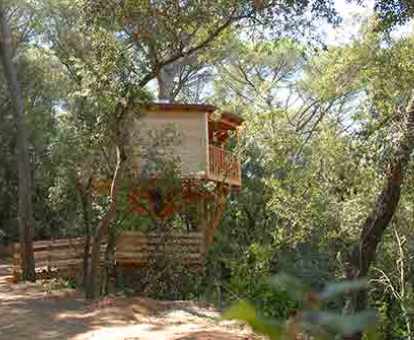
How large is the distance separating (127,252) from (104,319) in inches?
186

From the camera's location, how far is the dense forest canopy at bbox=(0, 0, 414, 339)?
404 inches

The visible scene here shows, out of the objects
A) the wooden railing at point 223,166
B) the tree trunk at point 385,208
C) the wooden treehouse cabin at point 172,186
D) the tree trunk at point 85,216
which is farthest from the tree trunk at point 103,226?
the tree trunk at point 385,208

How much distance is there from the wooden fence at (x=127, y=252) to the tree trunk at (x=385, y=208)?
7858 mm

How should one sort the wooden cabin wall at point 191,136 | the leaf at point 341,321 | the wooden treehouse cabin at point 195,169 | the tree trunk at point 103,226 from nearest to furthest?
the leaf at point 341,321 → the tree trunk at point 103,226 → the wooden treehouse cabin at point 195,169 → the wooden cabin wall at point 191,136

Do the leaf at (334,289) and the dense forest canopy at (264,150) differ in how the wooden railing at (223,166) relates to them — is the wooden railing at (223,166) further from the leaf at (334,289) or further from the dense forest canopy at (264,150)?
the leaf at (334,289)

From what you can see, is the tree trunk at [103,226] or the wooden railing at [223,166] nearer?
the tree trunk at [103,226]

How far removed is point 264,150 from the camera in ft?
56.7

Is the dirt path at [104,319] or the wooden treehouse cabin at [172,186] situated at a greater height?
the wooden treehouse cabin at [172,186]

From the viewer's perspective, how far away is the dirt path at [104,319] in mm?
10409

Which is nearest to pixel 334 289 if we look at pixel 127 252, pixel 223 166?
pixel 127 252

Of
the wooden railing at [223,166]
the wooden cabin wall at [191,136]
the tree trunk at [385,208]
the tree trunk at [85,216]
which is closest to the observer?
the tree trunk at [385,208]

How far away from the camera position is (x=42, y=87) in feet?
86.2

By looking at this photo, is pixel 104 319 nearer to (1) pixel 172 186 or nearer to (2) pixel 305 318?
(1) pixel 172 186

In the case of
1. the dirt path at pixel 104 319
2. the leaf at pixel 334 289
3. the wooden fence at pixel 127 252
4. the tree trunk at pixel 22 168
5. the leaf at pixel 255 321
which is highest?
the tree trunk at pixel 22 168
